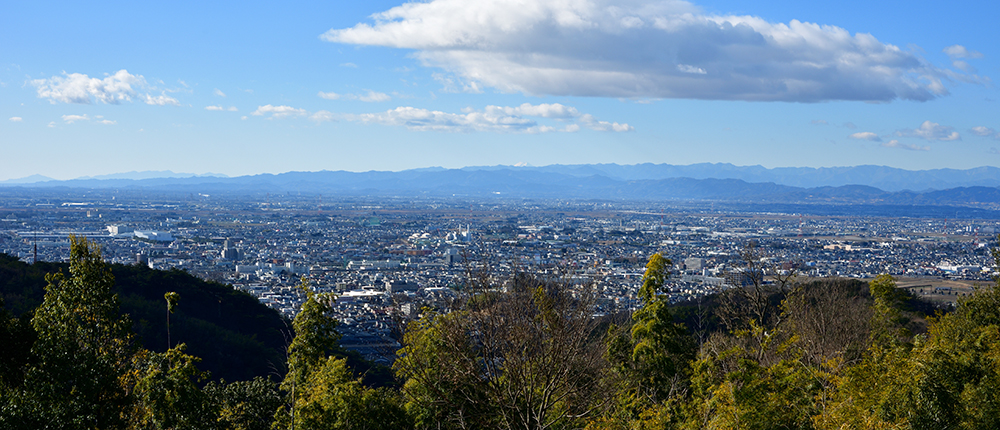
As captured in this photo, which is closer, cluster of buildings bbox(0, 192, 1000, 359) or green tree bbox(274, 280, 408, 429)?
green tree bbox(274, 280, 408, 429)

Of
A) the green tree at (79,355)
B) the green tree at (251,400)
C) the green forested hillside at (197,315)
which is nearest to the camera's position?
the green tree at (79,355)

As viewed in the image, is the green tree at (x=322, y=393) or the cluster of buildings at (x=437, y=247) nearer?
the green tree at (x=322, y=393)

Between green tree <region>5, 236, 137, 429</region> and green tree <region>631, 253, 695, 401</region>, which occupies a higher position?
green tree <region>5, 236, 137, 429</region>

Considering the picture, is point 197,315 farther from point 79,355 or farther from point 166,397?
point 79,355

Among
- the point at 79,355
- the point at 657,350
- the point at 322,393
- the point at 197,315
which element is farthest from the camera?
the point at 197,315

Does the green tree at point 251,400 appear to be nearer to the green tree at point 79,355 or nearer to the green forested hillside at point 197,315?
the green tree at point 79,355

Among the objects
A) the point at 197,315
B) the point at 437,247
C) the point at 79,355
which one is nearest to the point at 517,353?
the point at 79,355

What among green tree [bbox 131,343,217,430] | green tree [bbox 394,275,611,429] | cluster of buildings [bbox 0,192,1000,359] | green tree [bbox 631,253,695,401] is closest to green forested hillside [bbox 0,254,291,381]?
cluster of buildings [bbox 0,192,1000,359]

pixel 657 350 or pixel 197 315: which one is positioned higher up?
pixel 657 350

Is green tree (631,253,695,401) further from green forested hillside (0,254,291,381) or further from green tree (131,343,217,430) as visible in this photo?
green forested hillside (0,254,291,381)

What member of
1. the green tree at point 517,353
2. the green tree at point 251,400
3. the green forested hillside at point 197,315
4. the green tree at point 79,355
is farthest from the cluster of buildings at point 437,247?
the green tree at point 79,355

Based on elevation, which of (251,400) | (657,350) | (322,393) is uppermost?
(322,393)
